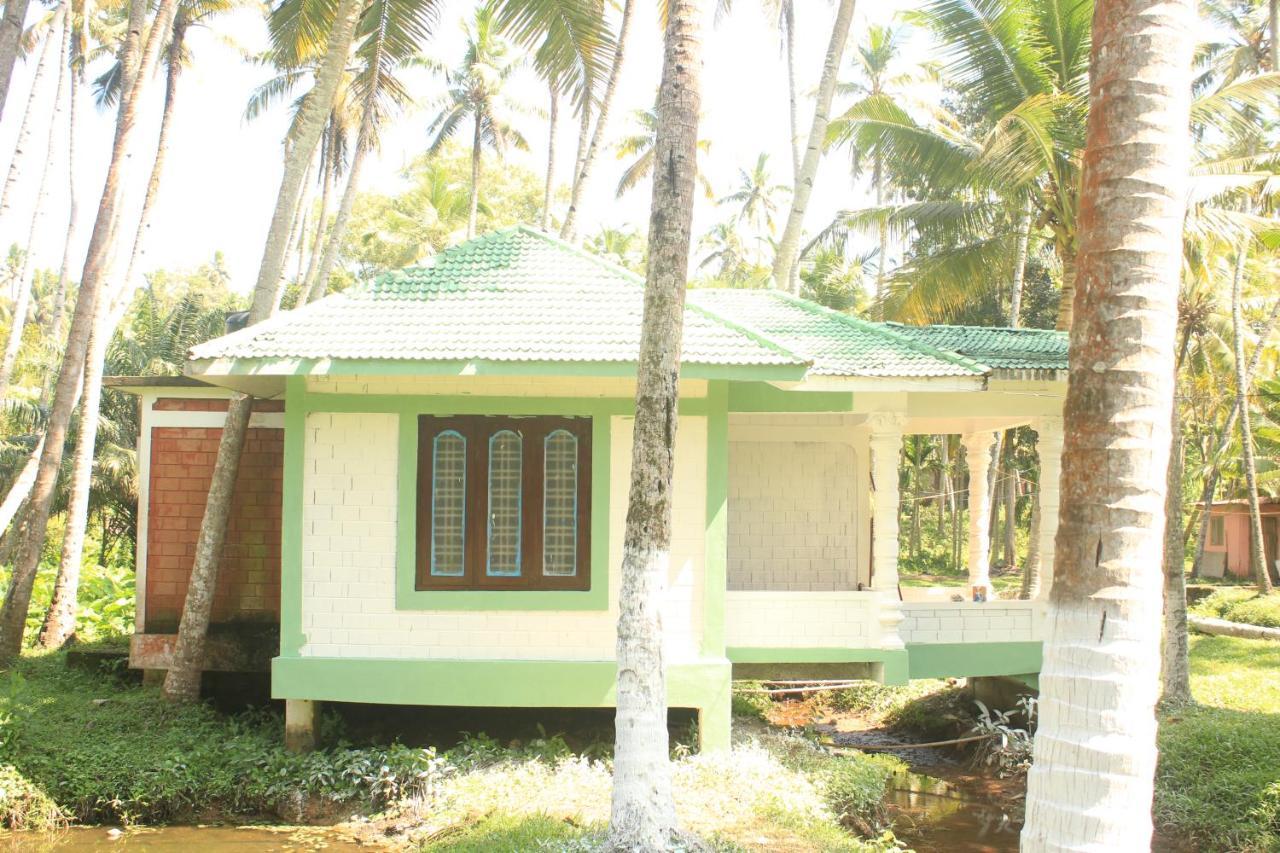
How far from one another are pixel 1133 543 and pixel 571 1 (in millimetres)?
11191

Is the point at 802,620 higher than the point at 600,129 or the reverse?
the reverse

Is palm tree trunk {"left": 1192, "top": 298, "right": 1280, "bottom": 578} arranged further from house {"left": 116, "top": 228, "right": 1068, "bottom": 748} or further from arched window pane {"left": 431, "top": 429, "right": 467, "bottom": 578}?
arched window pane {"left": 431, "top": 429, "right": 467, "bottom": 578}

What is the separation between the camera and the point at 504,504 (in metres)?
9.36

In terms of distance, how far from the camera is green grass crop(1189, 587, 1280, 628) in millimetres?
20984

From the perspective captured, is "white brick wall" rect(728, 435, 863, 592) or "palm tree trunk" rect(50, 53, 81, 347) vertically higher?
"palm tree trunk" rect(50, 53, 81, 347)

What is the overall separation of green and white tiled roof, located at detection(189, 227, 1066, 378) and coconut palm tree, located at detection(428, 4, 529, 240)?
65.6ft

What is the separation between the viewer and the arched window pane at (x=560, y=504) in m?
9.38

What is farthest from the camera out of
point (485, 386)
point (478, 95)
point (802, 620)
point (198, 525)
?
point (478, 95)

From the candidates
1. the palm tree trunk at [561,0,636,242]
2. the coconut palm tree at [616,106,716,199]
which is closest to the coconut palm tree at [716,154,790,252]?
the coconut palm tree at [616,106,716,199]

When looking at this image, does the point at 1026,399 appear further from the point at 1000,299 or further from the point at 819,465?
the point at 1000,299

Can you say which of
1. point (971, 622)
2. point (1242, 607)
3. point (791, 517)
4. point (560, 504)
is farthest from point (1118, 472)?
point (1242, 607)

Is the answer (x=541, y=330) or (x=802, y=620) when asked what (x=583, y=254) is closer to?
(x=541, y=330)

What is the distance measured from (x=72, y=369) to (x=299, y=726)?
5.48 m

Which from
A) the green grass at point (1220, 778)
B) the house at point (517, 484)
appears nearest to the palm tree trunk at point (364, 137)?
the house at point (517, 484)
